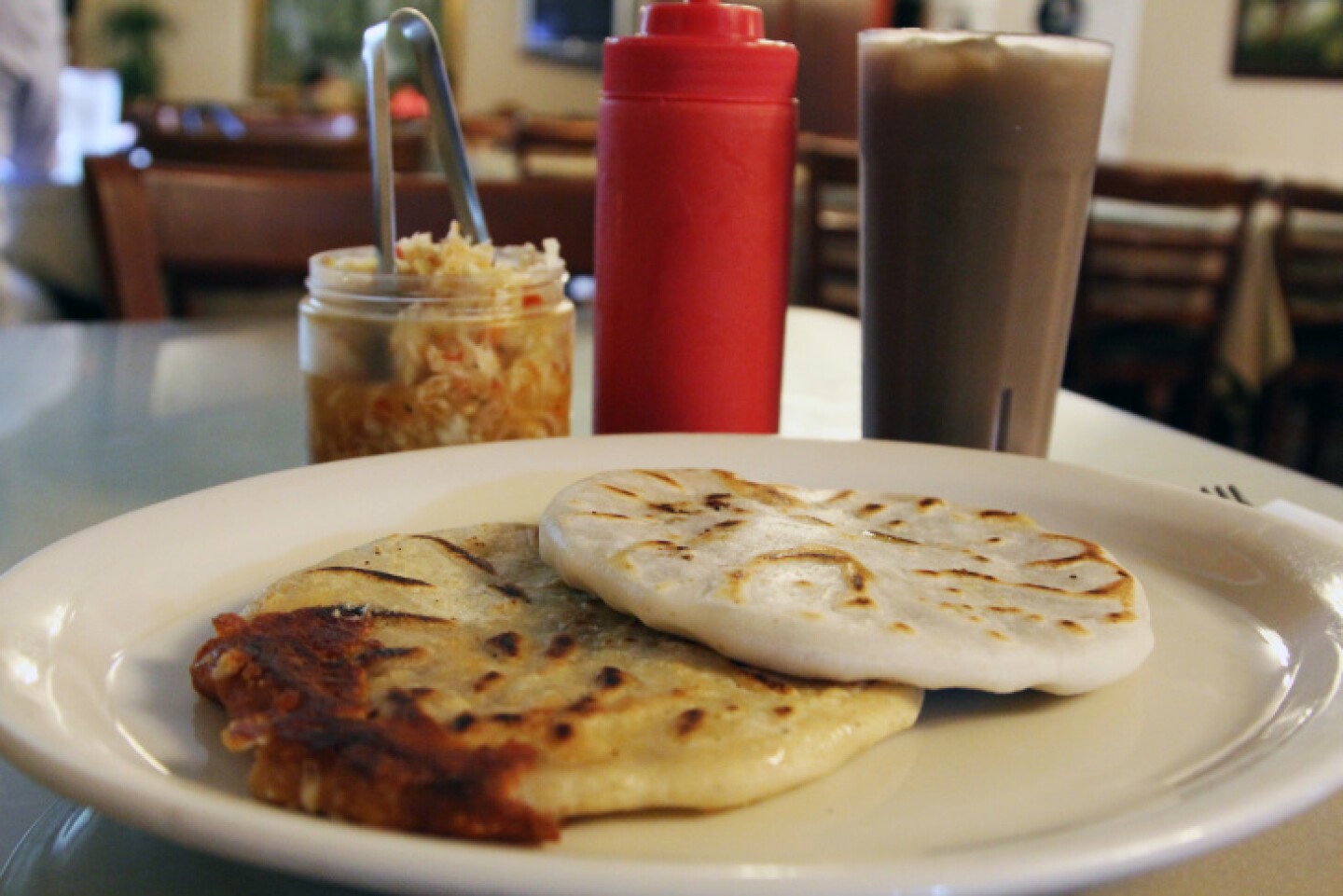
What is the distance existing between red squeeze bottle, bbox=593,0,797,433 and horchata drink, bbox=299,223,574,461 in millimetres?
81

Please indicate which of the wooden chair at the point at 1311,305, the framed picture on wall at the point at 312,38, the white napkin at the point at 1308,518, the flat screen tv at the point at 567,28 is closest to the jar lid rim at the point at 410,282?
the white napkin at the point at 1308,518

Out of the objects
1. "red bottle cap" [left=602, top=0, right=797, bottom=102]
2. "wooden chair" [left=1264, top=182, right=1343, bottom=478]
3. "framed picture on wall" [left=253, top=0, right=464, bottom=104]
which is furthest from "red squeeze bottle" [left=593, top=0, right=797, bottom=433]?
"framed picture on wall" [left=253, top=0, right=464, bottom=104]

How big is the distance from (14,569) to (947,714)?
1.51ft

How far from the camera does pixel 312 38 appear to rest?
10.6 meters

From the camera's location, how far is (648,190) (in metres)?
1.03

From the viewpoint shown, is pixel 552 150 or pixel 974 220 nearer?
pixel 974 220

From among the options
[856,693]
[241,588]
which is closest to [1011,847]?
[856,693]

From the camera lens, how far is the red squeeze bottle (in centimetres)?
100

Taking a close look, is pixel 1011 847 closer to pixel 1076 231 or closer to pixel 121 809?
pixel 121 809

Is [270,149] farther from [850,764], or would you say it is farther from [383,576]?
[850,764]

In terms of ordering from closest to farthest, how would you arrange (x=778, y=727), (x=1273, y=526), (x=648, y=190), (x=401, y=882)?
(x=401, y=882)
(x=778, y=727)
(x=1273, y=526)
(x=648, y=190)

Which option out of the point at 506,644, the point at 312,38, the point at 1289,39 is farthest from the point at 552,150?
the point at 312,38

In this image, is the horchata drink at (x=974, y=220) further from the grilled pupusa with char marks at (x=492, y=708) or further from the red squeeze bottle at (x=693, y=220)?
the grilled pupusa with char marks at (x=492, y=708)

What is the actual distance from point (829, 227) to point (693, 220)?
297 cm
